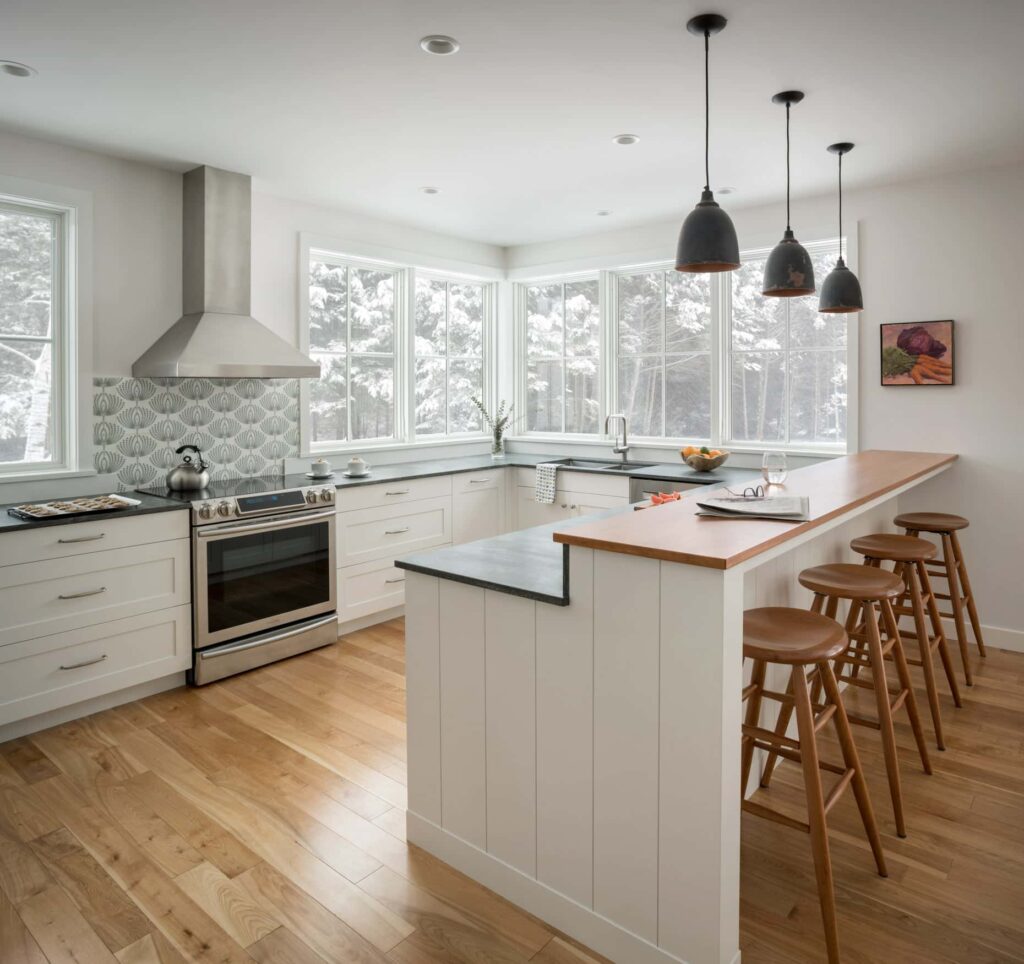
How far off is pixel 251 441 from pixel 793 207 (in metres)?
3.64

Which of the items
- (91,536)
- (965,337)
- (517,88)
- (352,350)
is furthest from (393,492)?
(965,337)

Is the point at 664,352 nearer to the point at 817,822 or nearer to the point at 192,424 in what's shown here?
the point at 192,424

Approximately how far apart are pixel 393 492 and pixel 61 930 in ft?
9.62

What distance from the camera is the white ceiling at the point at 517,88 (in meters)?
2.37

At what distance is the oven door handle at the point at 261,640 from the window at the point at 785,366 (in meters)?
2.94

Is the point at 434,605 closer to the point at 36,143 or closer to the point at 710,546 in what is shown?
the point at 710,546

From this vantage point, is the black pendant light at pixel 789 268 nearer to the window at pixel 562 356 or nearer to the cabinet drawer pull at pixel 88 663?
the window at pixel 562 356

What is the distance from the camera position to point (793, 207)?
4.59 m

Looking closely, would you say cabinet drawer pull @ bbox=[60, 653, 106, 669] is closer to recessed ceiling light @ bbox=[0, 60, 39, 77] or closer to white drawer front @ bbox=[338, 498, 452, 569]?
white drawer front @ bbox=[338, 498, 452, 569]

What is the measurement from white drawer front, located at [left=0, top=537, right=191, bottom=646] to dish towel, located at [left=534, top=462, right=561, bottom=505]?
250cm

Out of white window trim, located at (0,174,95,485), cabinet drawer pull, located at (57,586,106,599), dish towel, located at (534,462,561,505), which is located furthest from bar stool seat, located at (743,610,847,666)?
white window trim, located at (0,174,95,485)

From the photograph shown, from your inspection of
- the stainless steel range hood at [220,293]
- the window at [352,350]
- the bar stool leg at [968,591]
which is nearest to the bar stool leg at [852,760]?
the bar stool leg at [968,591]

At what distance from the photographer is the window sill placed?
3484 millimetres

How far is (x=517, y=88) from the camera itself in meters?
2.92
